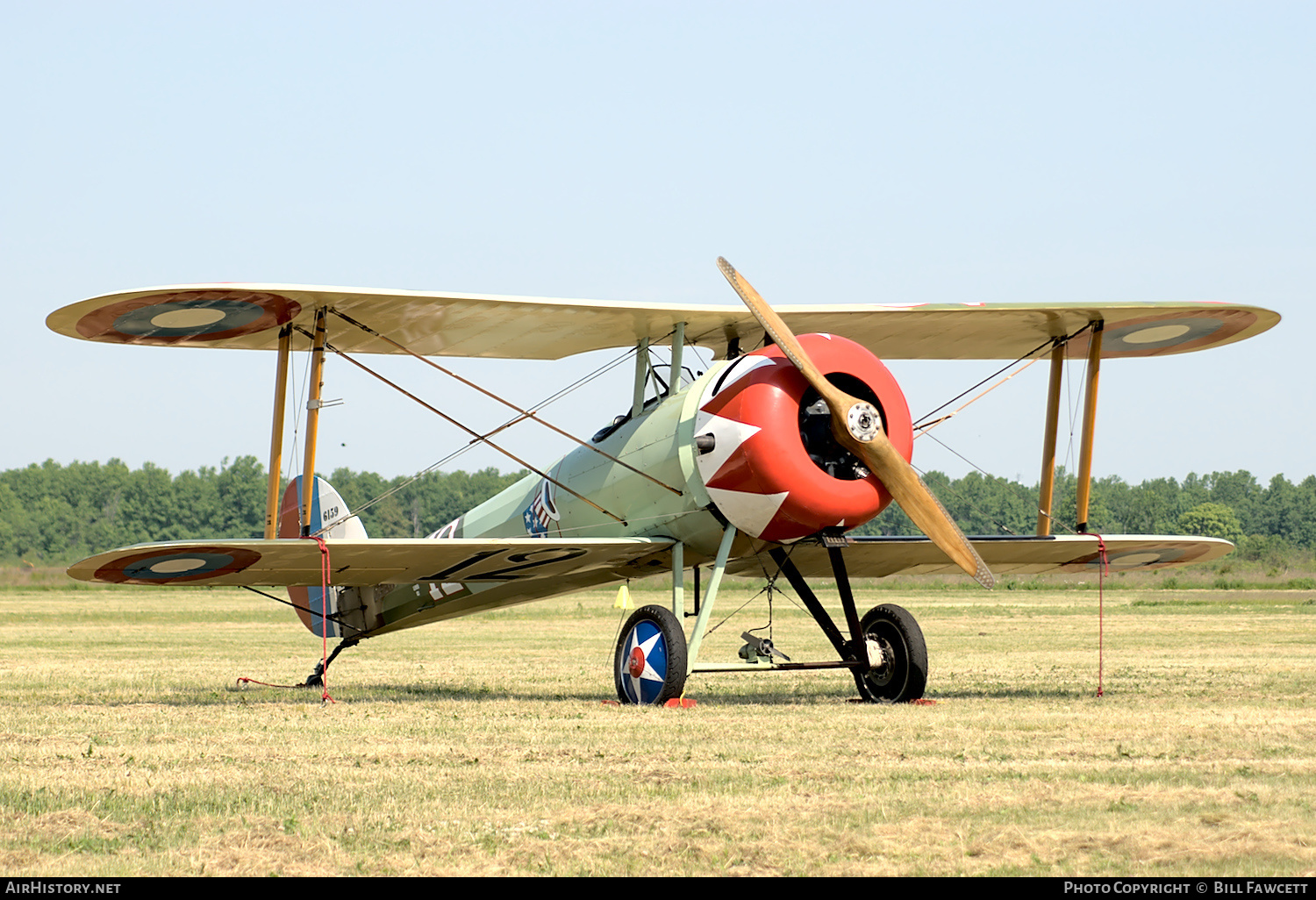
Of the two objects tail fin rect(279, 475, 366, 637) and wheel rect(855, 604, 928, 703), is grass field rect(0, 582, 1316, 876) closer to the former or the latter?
wheel rect(855, 604, 928, 703)

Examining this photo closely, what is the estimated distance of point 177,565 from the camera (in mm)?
12109

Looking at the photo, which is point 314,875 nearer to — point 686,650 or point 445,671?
point 686,650

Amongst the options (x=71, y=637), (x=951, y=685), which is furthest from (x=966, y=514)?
(x=951, y=685)

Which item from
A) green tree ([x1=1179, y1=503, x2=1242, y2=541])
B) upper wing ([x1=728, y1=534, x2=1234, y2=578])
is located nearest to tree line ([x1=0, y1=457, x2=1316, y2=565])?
green tree ([x1=1179, y1=503, x2=1242, y2=541])

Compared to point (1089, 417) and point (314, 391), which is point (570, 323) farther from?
point (1089, 417)

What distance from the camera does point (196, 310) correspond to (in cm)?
1205

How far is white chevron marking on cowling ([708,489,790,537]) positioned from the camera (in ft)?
36.8

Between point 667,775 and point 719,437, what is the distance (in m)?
4.56

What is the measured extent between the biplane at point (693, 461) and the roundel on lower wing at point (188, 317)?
37 mm

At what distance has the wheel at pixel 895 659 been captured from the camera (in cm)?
1164

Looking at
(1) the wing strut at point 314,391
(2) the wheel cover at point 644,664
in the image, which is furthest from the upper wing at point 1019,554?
(1) the wing strut at point 314,391

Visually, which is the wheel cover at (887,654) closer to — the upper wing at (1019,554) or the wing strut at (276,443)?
the upper wing at (1019,554)

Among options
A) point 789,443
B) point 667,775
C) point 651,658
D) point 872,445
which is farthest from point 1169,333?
point 667,775

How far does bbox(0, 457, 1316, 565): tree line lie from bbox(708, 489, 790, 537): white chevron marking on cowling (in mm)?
96789
